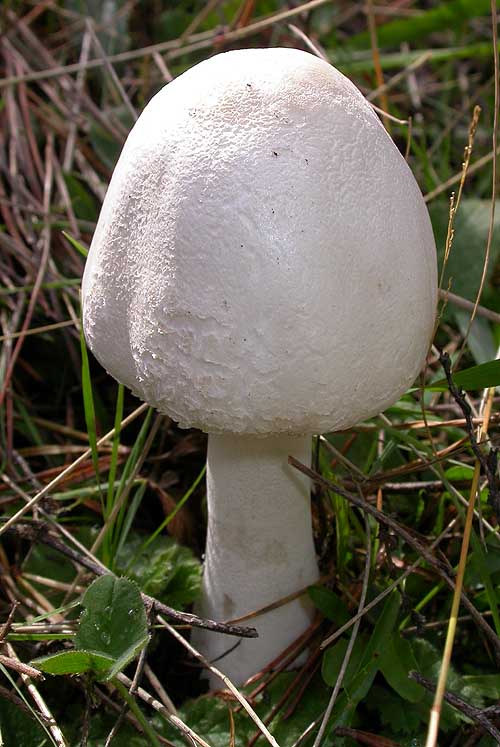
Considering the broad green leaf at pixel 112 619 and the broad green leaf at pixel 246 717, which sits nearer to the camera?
the broad green leaf at pixel 112 619

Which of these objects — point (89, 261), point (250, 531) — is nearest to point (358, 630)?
point (250, 531)

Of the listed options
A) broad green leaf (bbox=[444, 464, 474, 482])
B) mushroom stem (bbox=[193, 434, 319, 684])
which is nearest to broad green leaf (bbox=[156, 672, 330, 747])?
mushroom stem (bbox=[193, 434, 319, 684])

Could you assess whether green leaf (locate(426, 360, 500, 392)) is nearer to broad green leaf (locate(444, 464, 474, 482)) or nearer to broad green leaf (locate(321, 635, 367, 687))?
broad green leaf (locate(444, 464, 474, 482))

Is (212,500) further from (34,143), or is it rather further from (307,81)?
(34,143)

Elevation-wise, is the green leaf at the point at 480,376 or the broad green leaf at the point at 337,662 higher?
the green leaf at the point at 480,376

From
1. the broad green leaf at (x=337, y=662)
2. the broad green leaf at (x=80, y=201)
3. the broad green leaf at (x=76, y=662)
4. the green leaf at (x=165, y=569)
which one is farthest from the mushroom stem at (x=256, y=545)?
the broad green leaf at (x=80, y=201)

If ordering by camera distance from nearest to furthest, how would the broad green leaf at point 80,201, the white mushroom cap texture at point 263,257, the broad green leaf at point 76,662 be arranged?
the white mushroom cap texture at point 263,257, the broad green leaf at point 76,662, the broad green leaf at point 80,201

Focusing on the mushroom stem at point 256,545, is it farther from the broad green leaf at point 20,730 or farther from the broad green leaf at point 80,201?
the broad green leaf at point 80,201
